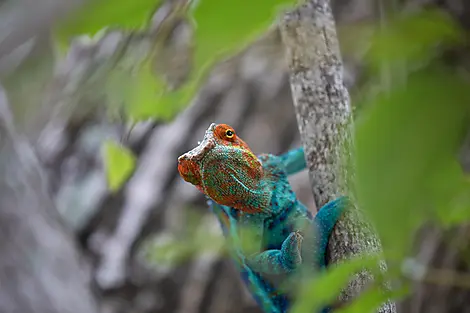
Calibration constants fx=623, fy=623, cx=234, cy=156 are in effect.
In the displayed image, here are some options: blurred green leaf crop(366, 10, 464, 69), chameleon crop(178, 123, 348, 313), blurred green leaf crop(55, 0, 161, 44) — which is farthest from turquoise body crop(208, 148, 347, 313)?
blurred green leaf crop(55, 0, 161, 44)

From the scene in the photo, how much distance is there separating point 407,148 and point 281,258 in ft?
2.83

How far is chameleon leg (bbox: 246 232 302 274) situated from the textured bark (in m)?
0.09

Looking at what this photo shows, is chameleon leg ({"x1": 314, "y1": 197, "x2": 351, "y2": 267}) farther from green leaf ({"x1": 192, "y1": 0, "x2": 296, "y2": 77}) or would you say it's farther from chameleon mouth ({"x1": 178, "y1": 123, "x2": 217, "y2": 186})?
green leaf ({"x1": 192, "y1": 0, "x2": 296, "y2": 77})

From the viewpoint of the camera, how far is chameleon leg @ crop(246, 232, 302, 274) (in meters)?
1.08

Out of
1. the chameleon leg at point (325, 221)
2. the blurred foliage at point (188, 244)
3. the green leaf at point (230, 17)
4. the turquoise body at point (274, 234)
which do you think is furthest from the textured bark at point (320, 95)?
the blurred foliage at point (188, 244)

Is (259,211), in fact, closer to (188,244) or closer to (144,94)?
(144,94)

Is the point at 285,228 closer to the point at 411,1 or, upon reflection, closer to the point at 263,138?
the point at 411,1

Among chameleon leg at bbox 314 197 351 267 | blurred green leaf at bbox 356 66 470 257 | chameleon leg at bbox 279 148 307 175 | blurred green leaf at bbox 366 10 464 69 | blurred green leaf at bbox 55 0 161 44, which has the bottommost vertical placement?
chameleon leg at bbox 314 197 351 267

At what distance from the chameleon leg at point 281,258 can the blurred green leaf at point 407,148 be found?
31.0 inches

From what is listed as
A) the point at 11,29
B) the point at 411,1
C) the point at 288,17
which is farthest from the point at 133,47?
the point at 411,1

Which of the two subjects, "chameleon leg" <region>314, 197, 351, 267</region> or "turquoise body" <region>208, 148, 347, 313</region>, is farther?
"turquoise body" <region>208, 148, 347, 313</region>

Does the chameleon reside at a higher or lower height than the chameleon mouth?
lower

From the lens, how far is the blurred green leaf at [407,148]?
11.0 inches

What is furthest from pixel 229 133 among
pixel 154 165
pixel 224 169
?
pixel 154 165
